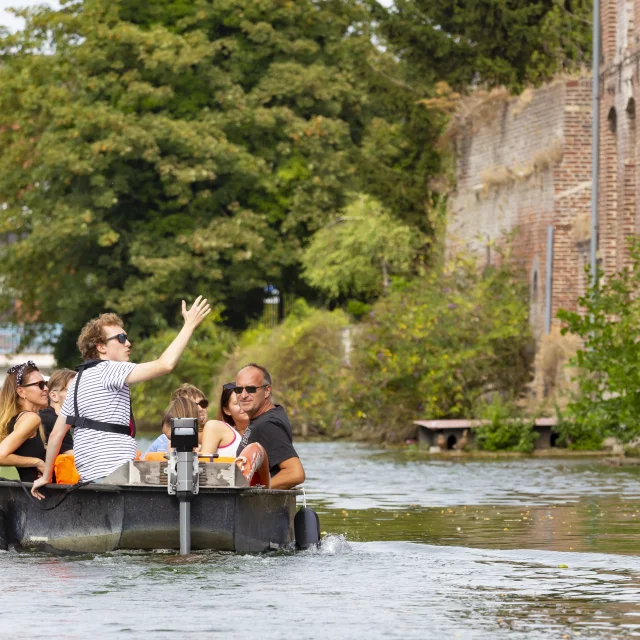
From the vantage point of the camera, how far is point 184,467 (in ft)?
50.7

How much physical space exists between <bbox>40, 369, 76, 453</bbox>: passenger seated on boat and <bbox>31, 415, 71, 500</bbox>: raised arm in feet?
5.13

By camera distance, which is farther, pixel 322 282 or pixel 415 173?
pixel 322 282

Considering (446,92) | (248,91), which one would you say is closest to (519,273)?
(446,92)

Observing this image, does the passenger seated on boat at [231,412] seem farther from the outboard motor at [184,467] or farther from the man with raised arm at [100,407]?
the outboard motor at [184,467]

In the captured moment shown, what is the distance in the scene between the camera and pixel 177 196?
58.3 metres

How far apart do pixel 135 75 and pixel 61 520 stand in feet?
139

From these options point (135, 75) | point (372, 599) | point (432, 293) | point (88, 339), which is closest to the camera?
point (372, 599)

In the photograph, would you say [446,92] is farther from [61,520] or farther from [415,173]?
[61,520]

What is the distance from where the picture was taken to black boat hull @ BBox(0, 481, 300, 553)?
15.8m

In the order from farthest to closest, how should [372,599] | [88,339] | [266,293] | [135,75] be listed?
[266,293]
[135,75]
[88,339]
[372,599]

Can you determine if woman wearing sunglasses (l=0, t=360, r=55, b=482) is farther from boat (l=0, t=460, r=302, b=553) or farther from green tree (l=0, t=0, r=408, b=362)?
green tree (l=0, t=0, r=408, b=362)

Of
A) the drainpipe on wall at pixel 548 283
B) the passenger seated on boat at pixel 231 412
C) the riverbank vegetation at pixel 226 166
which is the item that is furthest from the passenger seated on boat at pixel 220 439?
the riverbank vegetation at pixel 226 166

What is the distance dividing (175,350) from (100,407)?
188 centimetres

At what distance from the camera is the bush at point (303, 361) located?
163ft
